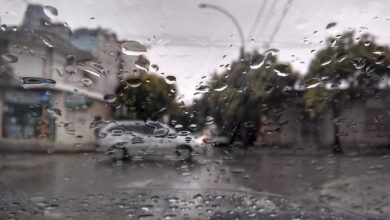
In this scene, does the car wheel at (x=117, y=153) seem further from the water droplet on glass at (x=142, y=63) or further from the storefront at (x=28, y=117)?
the water droplet on glass at (x=142, y=63)

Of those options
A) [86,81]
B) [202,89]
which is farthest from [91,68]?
[202,89]

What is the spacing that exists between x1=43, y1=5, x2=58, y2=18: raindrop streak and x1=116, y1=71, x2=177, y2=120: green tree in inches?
46.7

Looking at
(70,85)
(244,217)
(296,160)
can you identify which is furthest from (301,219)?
(70,85)

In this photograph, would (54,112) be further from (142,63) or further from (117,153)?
(142,63)

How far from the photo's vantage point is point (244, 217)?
168 inches

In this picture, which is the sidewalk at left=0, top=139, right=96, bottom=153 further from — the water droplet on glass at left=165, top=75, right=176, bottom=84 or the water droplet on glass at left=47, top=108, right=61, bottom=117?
the water droplet on glass at left=165, top=75, right=176, bottom=84

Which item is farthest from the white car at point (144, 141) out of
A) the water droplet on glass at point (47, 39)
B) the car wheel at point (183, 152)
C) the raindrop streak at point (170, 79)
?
the water droplet on glass at point (47, 39)

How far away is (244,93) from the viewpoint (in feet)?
18.9

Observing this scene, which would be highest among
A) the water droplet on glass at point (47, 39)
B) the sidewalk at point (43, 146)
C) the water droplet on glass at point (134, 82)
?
the water droplet on glass at point (47, 39)

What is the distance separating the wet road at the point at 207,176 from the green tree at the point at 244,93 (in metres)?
0.29

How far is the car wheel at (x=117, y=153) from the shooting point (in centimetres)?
551

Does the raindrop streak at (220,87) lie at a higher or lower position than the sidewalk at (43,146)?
higher

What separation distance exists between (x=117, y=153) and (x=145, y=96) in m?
0.64

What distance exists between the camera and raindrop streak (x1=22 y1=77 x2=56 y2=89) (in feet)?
18.7
